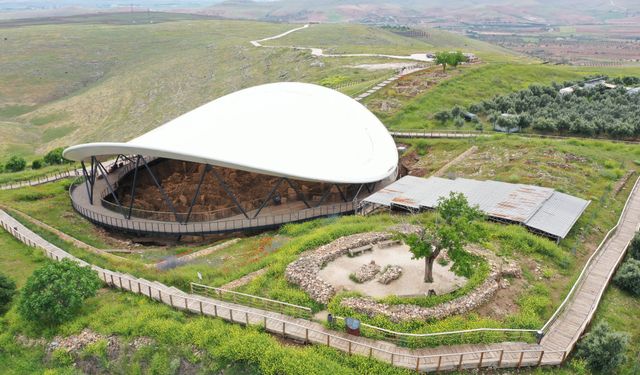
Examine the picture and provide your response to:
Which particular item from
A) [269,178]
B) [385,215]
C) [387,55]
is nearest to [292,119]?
[269,178]

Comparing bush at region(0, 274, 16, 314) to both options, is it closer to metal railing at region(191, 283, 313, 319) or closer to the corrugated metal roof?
metal railing at region(191, 283, 313, 319)

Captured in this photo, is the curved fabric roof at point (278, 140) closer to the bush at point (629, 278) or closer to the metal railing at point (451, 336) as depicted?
the metal railing at point (451, 336)

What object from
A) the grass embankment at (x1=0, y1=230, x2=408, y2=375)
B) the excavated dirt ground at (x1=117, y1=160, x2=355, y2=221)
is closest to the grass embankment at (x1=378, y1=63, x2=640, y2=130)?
the excavated dirt ground at (x1=117, y1=160, x2=355, y2=221)

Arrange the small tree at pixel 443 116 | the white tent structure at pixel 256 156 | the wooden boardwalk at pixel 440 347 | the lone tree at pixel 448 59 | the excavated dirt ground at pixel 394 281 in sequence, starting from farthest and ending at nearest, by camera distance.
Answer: the lone tree at pixel 448 59, the small tree at pixel 443 116, the white tent structure at pixel 256 156, the excavated dirt ground at pixel 394 281, the wooden boardwalk at pixel 440 347

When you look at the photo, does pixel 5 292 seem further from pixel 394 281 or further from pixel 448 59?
pixel 448 59

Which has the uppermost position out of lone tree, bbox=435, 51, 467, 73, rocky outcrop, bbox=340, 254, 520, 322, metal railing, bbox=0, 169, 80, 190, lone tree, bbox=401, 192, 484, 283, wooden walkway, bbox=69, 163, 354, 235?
lone tree, bbox=435, 51, 467, 73

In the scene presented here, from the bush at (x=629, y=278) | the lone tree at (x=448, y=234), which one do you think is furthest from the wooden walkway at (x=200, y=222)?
the bush at (x=629, y=278)
